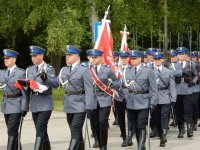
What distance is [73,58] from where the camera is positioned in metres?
9.92

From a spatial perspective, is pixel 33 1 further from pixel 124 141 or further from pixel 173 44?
pixel 173 44

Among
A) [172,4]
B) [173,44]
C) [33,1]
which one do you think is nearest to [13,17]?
[33,1]

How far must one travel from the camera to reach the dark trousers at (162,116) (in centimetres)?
1289

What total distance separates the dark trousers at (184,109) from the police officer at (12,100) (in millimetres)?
5173

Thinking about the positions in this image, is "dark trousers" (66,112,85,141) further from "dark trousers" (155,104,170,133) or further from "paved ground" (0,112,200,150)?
"dark trousers" (155,104,170,133)

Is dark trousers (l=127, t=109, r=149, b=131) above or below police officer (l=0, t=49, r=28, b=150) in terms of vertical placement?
below

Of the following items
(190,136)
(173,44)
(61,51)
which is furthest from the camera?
(173,44)

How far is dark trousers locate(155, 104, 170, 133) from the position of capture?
12.9m

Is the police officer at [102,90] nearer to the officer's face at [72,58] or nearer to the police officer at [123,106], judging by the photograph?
the officer's face at [72,58]

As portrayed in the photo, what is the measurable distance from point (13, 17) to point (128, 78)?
76.4 ft

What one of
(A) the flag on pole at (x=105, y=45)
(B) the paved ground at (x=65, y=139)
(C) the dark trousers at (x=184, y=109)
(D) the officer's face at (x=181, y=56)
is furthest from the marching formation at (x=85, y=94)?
(A) the flag on pole at (x=105, y=45)

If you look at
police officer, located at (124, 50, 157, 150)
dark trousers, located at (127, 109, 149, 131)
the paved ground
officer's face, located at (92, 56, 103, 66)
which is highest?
officer's face, located at (92, 56, 103, 66)

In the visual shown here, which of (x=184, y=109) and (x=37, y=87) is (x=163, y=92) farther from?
(x=37, y=87)

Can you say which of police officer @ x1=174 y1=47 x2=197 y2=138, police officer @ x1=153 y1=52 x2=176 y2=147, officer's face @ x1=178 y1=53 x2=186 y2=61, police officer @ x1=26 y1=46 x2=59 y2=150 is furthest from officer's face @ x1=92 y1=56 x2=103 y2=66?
officer's face @ x1=178 y1=53 x2=186 y2=61
